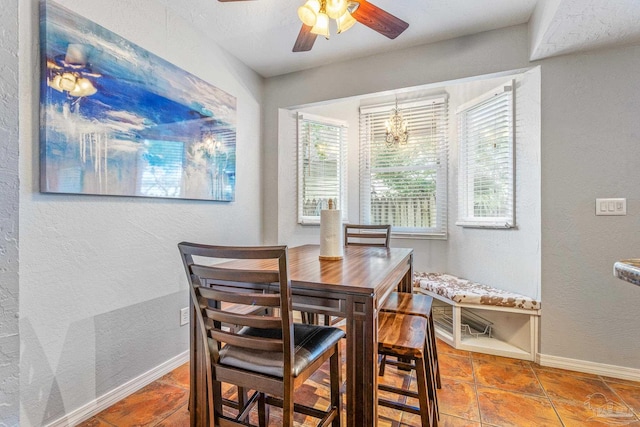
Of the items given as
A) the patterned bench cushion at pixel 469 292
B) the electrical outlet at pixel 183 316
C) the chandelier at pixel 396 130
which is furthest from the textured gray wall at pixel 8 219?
the chandelier at pixel 396 130

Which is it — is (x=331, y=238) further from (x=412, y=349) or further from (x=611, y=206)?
(x=611, y=206)

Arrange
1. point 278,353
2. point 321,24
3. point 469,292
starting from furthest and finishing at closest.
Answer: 1. point 469,292
2. point 321,24
3. point 278,353

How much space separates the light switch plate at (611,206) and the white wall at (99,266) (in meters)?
2.81

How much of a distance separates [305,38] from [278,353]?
5.77 ft

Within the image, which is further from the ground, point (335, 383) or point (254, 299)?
point (254, 299)

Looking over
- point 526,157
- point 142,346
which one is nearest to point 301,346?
point 142,346

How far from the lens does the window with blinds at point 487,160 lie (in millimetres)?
2561

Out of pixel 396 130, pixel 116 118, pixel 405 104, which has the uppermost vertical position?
pixel 405 104

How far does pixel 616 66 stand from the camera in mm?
2062

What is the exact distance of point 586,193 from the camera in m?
2.11

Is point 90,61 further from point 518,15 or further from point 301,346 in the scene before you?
point 518,15

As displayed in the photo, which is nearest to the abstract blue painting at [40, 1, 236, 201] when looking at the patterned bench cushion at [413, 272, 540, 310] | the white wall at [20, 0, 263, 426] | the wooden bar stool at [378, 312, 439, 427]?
the white wall at [20, 0, 263, 426]

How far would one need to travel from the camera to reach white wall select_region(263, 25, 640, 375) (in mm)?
2039

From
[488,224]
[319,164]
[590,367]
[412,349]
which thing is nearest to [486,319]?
[590,367]
